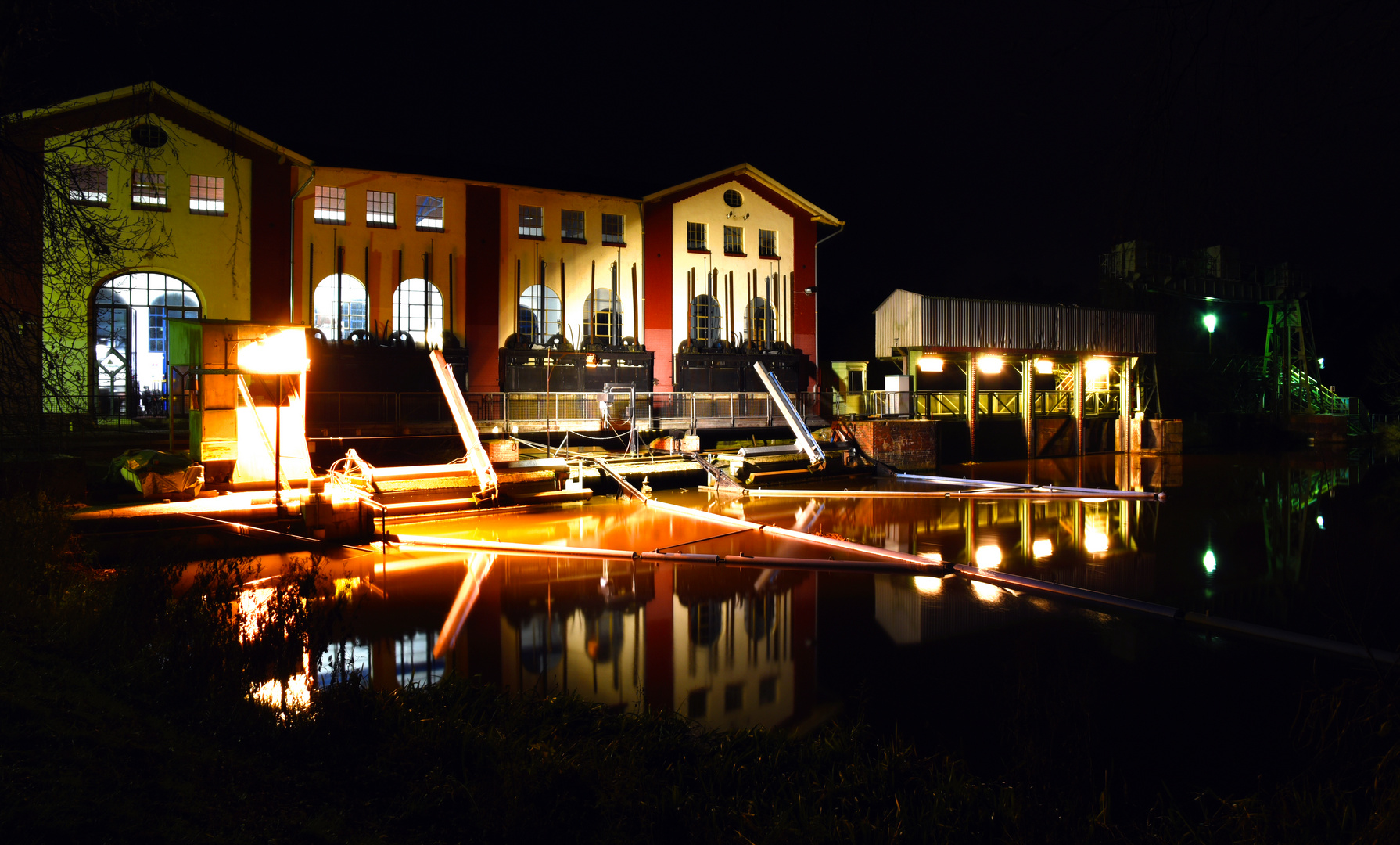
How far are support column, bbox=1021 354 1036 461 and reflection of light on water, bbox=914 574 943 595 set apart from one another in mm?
21960

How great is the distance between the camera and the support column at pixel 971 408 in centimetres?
2822

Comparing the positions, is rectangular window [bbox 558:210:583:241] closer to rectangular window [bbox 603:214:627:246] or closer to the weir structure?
rectangular window [bbox 603:214:627:246]

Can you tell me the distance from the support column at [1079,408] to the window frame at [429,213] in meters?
25.0

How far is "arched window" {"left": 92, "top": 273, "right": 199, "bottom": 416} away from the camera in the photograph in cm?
2106

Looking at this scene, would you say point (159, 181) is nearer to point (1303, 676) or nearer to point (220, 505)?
point (220, 505)

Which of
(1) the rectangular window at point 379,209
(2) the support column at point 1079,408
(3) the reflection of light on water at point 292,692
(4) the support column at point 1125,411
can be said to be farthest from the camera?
(4) the support column at point 1125,411

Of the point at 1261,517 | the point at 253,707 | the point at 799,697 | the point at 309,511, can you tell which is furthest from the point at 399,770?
the point at 1261,517

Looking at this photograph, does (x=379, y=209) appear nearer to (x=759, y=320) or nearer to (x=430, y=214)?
(x=430, y=214)

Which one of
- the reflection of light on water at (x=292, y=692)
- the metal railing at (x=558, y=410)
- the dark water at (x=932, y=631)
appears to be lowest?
the dark water at (x=932, y=631)

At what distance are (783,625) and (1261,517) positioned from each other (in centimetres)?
1331

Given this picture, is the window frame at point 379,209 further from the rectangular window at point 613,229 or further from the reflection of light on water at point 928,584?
the reflection of light on water at point 928,584

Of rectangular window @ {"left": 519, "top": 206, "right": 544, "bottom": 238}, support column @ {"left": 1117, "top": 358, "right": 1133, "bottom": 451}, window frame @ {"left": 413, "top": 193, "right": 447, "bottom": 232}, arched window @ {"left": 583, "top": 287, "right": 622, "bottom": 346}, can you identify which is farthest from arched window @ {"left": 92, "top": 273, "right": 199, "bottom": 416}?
support column @ {"left": 1117, "top": 358, "right": 1133, "bottom": 451}

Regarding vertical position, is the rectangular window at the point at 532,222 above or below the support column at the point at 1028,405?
above

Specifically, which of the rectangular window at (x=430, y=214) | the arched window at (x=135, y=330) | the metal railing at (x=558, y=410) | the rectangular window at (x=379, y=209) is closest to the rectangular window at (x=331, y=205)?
the rectangular window at (x=379, y=209)
